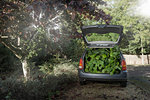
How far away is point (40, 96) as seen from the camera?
450 cm

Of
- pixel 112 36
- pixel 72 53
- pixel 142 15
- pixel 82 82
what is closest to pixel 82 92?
pixel 82 82

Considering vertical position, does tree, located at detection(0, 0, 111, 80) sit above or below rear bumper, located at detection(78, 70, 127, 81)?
above

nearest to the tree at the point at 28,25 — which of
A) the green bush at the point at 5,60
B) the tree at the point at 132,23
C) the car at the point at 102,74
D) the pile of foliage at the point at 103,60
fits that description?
the car at the point at 102,74

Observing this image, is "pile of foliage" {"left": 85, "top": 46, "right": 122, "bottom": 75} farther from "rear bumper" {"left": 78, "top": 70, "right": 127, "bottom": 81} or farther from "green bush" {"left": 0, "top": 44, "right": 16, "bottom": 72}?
"green bush" {"left": 0, "top": 44, "right": 16, "bottom": 72}

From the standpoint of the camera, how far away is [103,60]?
578 centimetres

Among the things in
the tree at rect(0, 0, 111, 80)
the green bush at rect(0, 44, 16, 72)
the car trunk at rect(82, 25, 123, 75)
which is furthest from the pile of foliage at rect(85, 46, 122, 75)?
the green bush at rect(0, 44, 16, 72)

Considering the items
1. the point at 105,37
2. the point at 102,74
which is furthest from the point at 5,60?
the point at 102,74

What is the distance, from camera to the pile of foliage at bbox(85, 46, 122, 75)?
5.45m

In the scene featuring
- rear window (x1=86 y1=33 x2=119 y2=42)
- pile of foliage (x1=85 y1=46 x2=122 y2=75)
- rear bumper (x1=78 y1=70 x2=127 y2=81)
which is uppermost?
rear window (x1=86 y1=33 x2=119 y2=42)

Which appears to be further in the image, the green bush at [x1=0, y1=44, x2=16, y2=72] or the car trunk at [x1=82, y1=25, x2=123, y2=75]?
the green bush at [x1=0, y1=44, x2=16, y2=72]

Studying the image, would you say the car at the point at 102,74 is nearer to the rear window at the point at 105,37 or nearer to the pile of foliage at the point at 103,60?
the pile of foliage at the point at 103,60

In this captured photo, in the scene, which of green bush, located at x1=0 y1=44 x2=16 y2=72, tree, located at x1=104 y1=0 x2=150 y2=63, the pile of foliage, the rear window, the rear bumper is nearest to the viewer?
the rear bumper

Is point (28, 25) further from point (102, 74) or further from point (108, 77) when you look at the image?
point (108, 77)

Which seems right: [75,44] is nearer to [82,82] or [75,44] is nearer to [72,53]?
[72,53]
